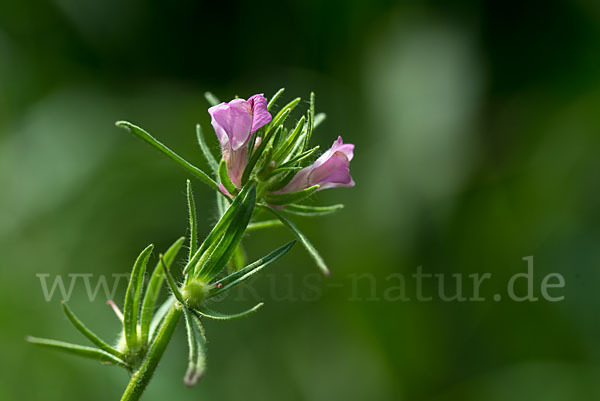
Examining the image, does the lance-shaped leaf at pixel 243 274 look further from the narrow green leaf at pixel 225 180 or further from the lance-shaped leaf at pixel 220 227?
the narrow green leaf at pixel 225 180

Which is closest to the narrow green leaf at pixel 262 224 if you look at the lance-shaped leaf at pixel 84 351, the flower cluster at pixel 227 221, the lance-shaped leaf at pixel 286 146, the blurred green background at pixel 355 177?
the flower cluster at pixel 227 221

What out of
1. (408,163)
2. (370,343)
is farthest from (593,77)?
(370,343)

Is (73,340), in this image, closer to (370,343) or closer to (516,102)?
(370,343)

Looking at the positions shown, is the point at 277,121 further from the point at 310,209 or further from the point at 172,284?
the point at 172,284

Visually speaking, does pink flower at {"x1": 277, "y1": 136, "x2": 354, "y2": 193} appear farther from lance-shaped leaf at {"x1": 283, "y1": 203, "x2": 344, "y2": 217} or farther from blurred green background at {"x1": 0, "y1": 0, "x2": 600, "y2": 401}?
blurred green background at {"x1": 0, "y1": 0, "x2": 600, "y2": 401}

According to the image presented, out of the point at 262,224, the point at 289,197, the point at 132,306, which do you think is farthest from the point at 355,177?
the point at 132,306

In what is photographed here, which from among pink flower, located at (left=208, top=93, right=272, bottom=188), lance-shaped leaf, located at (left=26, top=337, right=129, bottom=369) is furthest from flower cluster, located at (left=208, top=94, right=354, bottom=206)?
lance-shaped leaf, located at (left=26, top=337, right=129, bottom=369)
